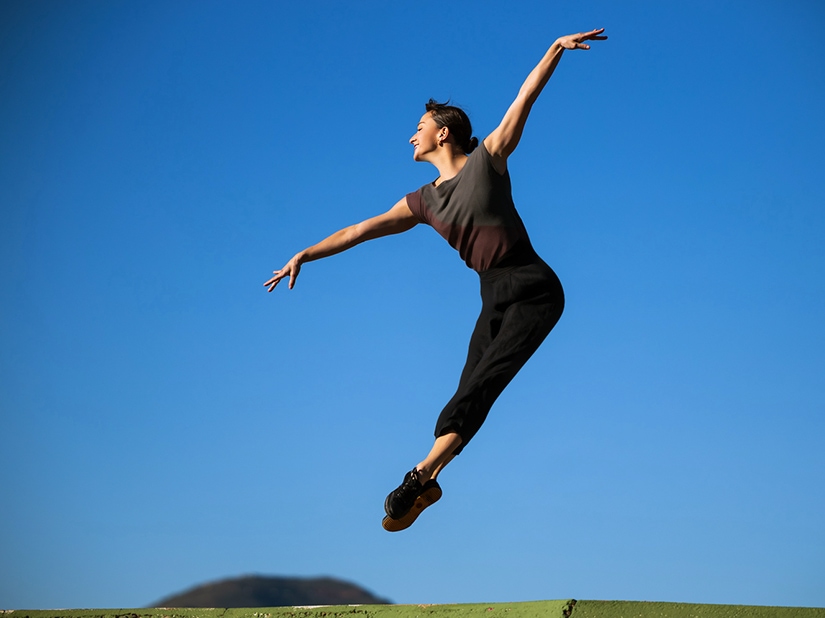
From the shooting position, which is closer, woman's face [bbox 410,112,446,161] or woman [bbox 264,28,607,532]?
woman [bbox 264,28,607,532]

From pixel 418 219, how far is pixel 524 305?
1062 mm

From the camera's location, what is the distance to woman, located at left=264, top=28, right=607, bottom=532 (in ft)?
17.4

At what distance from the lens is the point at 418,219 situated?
6.14 m

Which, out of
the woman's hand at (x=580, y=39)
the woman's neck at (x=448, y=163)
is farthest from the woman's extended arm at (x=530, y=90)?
the woman's neck at (x=448, y=163)

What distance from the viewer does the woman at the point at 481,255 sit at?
17.4ft

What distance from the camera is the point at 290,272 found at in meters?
6.16

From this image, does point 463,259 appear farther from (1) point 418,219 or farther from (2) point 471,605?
(2) point 471,605

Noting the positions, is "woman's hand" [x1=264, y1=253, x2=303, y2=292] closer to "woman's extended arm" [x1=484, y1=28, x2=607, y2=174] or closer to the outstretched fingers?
the outstretched fingers

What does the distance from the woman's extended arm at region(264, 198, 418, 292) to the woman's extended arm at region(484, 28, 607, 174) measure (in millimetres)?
972

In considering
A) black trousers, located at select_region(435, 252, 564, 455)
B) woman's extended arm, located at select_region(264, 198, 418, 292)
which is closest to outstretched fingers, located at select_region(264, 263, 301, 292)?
woman's extended arm, located at select_region(264, 198, 418, 292)

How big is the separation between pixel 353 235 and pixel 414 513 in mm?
1972

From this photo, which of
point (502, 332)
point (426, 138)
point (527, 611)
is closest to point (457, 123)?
point (426, 138)

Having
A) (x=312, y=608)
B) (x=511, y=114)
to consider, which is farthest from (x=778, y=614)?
(x=511, y=114)

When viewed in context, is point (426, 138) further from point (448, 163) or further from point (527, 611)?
point (527, 611)
